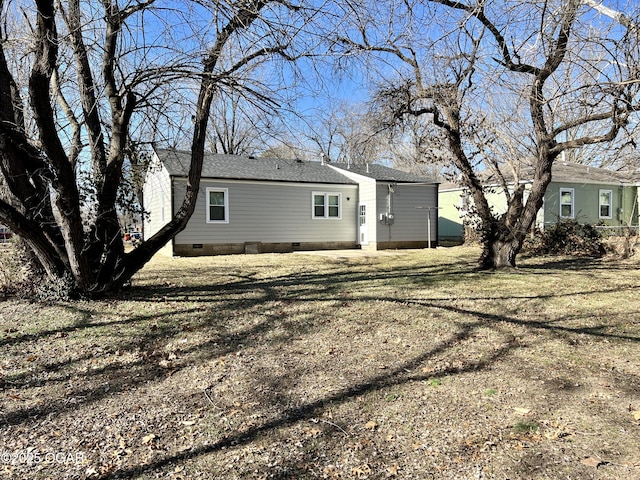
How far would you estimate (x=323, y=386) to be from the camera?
3.81 meters

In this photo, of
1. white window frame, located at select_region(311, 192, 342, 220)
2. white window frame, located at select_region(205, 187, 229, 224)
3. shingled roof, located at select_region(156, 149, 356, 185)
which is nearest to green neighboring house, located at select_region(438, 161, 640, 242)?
white window frame, located at select_region(311, 192, 342, 220)

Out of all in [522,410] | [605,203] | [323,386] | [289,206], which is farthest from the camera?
[605,203]

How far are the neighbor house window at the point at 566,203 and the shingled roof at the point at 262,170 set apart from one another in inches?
370

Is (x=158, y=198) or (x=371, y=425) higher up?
(x=158, y=198)

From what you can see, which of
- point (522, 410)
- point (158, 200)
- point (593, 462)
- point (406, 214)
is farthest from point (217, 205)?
point (593, 462)

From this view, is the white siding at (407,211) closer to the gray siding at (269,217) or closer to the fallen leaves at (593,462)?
the gray siding at (269,217)

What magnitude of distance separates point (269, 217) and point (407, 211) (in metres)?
5.74

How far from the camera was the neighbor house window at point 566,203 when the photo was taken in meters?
19.3

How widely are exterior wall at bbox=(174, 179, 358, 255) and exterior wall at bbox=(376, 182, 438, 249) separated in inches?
48.9

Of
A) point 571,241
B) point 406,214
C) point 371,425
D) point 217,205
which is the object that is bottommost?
point 371,425

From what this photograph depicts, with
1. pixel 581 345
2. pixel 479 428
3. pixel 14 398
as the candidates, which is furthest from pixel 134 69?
pixel 581 345

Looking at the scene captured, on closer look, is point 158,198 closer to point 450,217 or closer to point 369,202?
point 369,202

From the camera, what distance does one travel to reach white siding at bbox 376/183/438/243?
1747 centimetres

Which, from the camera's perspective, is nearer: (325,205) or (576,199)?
(325,205)
